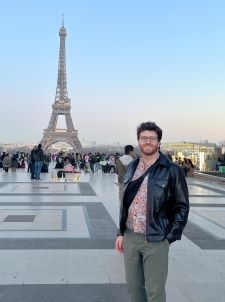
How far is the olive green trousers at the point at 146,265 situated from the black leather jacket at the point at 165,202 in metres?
0.08

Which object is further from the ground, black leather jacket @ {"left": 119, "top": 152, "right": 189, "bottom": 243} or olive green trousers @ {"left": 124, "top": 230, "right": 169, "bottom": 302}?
black leather jacket @ {"left": 119, "top": 152, "right": 189, "bottom": 243}

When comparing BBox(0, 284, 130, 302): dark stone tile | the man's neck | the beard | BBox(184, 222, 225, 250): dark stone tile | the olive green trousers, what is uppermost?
the beard

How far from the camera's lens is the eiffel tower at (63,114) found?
91.4 metres

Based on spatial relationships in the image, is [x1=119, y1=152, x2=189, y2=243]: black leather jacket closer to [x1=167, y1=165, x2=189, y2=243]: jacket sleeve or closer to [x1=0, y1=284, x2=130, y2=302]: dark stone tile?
[x1=167, y1=165, x2=189, y2=243]: jacket sleeve

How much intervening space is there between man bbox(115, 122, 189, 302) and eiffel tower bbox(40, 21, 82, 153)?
8690cm

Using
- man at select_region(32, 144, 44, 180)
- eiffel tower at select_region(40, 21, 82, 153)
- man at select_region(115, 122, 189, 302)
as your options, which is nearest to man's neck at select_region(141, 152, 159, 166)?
man at select_region(115, 122, 189, 302)

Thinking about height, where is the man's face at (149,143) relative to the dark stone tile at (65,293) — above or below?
above

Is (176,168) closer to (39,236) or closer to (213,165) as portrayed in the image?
(39,236)

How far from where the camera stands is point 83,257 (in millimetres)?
5926

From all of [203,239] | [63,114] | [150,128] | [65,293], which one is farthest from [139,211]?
[63,114]

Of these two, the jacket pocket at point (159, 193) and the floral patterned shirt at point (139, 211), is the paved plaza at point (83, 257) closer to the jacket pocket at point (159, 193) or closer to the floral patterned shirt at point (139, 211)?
the floral patterned shirt at point (139, 211)

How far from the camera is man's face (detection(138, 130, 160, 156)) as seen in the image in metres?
3.41

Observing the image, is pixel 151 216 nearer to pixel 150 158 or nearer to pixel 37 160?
pixel 150 158

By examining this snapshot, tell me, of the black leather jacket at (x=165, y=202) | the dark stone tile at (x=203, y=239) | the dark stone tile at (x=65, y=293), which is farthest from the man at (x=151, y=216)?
the dark stone tile at (x=203, y=239)
